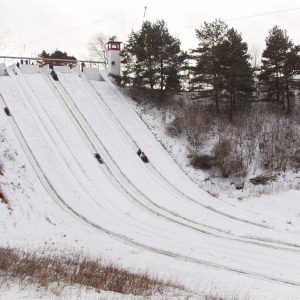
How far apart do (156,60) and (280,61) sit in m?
9.95

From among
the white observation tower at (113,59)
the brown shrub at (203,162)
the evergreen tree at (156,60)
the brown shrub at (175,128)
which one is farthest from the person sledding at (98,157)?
the white observation tower at (113,59)

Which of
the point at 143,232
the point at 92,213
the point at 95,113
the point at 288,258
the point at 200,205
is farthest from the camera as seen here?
the point at 95,113

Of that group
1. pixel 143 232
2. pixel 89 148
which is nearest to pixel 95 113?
pixel 89 148

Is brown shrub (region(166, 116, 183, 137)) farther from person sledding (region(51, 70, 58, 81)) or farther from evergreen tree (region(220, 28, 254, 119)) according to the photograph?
person sledding (region(51, 70, 58, 81))

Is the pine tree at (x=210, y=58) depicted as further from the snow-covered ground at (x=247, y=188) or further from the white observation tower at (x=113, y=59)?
the white observation tower at (x=113, y=59)

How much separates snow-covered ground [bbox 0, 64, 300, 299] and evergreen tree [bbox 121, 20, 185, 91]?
8.36ft

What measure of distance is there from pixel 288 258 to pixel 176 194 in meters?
10.2

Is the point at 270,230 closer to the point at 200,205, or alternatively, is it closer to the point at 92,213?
the point at 200,205

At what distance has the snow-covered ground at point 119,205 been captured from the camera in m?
14.5

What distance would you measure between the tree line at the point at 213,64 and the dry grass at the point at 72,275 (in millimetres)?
25224

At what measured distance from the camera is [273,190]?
24500 mm

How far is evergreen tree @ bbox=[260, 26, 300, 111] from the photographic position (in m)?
34.9

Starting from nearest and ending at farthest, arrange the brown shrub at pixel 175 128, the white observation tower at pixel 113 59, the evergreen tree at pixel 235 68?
the brown shrub at pixel 175 128 → the evergreen tree at pixel 235 68 → the white observation tower at pixel 113 59

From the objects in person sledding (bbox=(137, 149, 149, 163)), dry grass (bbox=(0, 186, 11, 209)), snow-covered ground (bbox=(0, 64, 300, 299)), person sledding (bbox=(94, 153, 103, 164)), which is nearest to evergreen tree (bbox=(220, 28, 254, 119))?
snow-covered ground (bbox=(0, 64, 300, 299))
